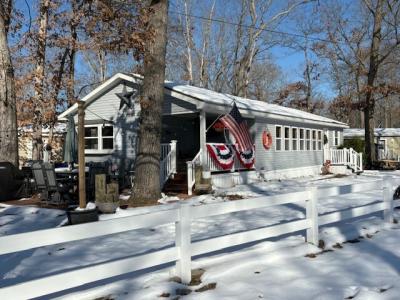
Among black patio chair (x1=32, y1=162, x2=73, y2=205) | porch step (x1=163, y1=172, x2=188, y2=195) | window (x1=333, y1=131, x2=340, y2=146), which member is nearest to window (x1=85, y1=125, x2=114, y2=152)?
porch step (x1=163, y1=172, x2=188, y2=195)

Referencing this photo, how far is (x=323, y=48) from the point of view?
36312 millimetres

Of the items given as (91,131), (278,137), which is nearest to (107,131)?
→ (91,131)

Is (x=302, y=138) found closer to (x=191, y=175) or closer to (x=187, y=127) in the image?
(x=187, y=127)

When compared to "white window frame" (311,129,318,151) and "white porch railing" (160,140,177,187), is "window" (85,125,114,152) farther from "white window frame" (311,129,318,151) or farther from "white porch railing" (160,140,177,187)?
"white window frame" (311,129,318,151)

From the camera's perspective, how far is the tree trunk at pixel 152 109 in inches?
468

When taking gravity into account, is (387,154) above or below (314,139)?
below

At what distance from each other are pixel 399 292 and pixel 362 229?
331cm

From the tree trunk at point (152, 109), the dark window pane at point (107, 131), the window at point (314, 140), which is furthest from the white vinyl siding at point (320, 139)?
the tree trunk at point (152, 109)

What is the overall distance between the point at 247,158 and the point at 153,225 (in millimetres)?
12971

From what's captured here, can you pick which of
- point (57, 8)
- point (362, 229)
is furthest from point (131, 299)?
point (57, 8)

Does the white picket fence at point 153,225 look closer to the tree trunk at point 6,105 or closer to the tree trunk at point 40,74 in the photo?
the tree trunk at point 6,105

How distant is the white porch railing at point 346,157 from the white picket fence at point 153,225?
17765 mm

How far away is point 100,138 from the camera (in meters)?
18.5

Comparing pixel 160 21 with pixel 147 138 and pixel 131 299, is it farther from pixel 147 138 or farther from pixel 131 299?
pixel 131 299
